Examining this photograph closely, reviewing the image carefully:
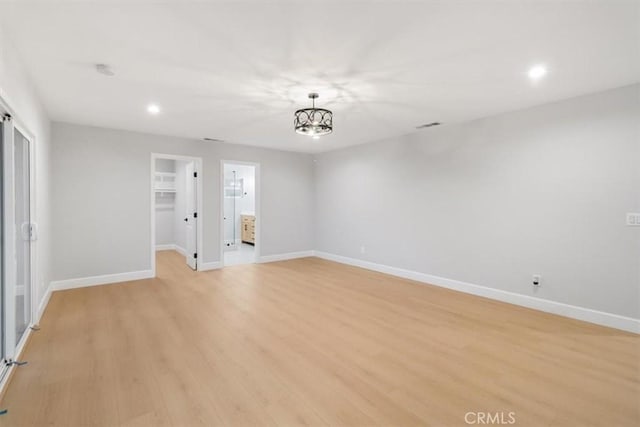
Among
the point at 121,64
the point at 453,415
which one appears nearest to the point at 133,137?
the point at 121,64

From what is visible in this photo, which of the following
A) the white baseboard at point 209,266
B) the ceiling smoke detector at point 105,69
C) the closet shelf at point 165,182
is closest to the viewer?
the ceiling smoke detector at point 105,69

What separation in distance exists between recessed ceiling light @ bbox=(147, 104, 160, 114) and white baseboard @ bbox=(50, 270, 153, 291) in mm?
2796

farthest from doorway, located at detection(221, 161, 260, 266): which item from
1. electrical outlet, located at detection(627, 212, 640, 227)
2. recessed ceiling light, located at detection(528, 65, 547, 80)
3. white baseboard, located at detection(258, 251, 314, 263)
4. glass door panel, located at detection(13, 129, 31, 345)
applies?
electrical outlet, located at detection(627, 212, 640, 227)

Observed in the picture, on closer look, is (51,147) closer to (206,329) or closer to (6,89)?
(6,89)

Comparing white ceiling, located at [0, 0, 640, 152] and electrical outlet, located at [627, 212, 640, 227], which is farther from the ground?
white ceiling, located at [0, 0, 640, 152]

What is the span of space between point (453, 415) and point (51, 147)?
594cm

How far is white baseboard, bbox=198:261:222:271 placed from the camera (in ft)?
19.1

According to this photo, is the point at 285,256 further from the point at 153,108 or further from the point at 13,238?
the point at 13,238

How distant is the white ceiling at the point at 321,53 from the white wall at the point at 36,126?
14 cm

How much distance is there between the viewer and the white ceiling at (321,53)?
1.94m

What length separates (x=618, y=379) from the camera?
2283 millimetres

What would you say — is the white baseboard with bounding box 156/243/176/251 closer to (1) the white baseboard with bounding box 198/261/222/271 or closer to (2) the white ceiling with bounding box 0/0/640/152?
(1) the white baseboard with bounding box 198/261/222/271

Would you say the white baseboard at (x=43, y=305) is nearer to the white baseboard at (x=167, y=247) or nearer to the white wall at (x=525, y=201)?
the white baseboard at (x=167, y=247)

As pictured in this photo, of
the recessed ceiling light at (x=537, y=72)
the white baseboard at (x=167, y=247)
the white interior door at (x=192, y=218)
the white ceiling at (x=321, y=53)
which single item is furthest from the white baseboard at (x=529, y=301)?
the white baseboard at (x=167, y=247)
